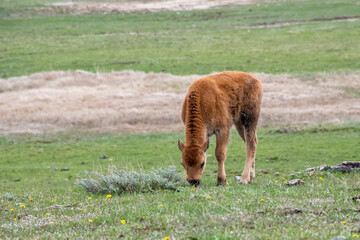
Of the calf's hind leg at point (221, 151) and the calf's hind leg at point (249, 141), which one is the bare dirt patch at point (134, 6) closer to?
the calf's hind leg at point (249, 141)

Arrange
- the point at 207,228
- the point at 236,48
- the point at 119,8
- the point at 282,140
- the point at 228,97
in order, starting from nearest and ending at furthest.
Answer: the point at 207,228 < the point at 228,97 < the point at 282,140 < the point at 236,48 < the point at 119,8

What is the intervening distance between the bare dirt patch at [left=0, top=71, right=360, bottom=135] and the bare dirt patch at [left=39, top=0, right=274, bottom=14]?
27872 millimetres

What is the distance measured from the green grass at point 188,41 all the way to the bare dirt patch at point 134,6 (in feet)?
8.08

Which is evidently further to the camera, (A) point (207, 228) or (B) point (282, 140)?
(B) point (282, 140)

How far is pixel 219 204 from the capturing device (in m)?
8.70

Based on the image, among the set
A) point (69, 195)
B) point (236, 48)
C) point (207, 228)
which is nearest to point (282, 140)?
point (69, 195)

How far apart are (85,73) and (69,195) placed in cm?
2240

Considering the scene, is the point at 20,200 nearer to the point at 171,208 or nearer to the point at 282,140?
the point at 171,208

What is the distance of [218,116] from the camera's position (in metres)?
12.1

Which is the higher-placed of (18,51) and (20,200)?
(20,200)

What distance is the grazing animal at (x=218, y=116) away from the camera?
11430 millimetres

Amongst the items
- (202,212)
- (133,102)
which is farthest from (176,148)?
(202,212)

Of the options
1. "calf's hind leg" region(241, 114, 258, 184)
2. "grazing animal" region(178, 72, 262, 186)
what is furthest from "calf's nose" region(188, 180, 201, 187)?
"calf's hind leg" region(241, 114, 258, 184)

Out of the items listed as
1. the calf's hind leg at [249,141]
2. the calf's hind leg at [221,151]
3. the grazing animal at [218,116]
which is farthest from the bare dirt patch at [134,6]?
the calf's hind leg at [221,151]
